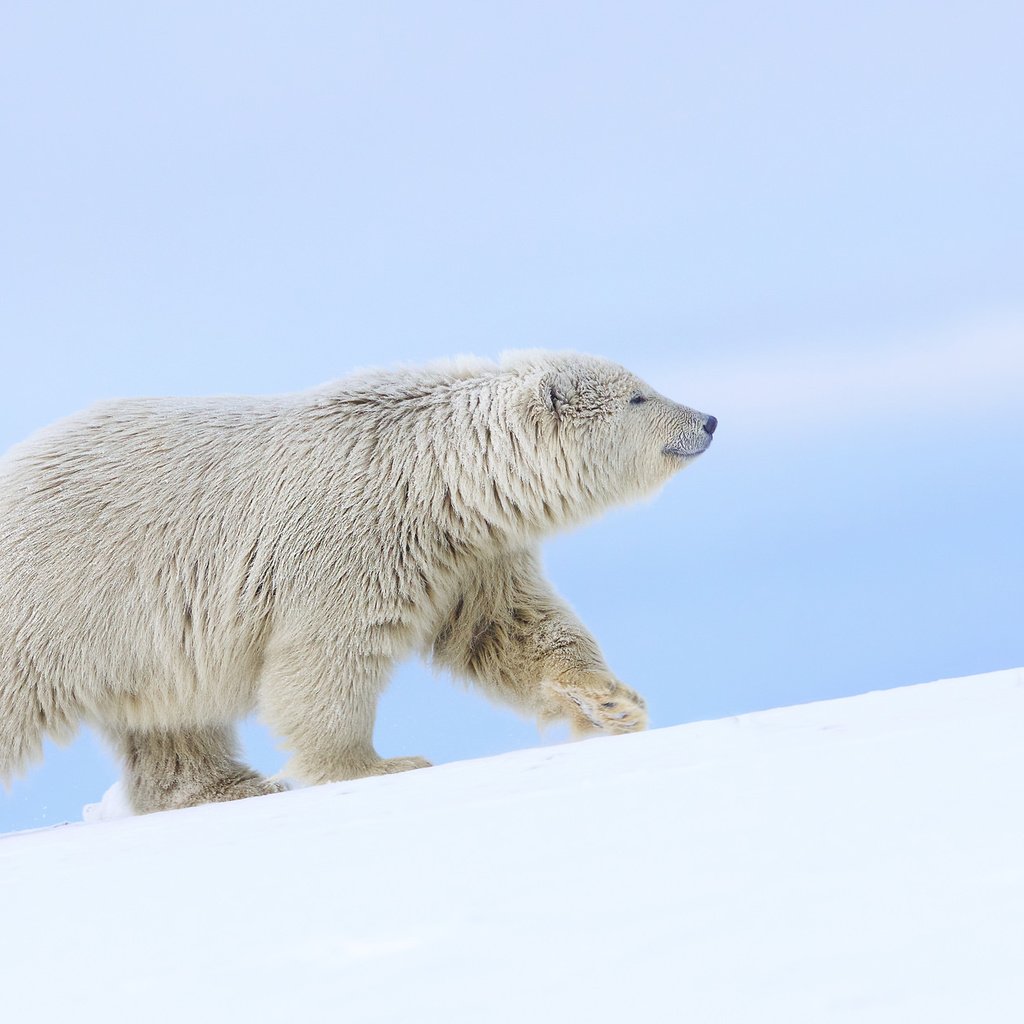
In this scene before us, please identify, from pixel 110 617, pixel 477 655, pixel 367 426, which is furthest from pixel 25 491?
pixel 477 655

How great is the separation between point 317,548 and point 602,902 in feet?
11.5

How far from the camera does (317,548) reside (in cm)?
513

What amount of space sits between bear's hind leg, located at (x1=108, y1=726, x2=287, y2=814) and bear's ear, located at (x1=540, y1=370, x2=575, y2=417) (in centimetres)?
219

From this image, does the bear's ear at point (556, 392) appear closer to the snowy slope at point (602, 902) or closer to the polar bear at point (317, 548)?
the polar bear at point (317, 548)

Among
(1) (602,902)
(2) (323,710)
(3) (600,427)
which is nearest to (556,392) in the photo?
(3) (600,427)

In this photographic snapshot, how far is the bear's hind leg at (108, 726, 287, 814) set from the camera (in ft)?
19.4

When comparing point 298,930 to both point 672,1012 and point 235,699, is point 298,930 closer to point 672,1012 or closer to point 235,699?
point 672,1012

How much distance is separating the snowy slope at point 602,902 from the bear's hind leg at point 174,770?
3.21m

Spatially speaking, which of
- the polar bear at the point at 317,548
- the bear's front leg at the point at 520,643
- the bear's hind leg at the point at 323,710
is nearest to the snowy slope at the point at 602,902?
the bear's hind leg at the point at 323,710

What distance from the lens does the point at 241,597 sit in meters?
5.19

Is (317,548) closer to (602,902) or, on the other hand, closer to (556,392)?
(556,392)

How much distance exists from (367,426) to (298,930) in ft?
12.3

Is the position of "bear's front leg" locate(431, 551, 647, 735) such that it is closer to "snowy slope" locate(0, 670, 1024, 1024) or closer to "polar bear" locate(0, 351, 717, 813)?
"polar bear" locate(0, 351, 717, 813)

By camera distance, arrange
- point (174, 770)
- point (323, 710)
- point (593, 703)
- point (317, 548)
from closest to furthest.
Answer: point (323, 710)
point (317, 548)
point (593, 703)
point (174, 770)
